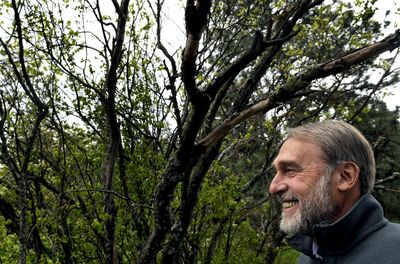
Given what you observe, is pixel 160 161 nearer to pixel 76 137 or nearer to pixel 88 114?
pixel 88 114

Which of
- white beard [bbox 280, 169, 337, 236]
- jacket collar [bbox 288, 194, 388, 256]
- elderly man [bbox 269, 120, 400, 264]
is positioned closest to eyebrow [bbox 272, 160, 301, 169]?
elderly man [bbox 269, 120, 400, 264]

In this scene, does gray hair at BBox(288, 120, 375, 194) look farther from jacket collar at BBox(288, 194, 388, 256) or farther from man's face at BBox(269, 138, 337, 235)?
jacket collar at BBox(288, 194, 388, 256)

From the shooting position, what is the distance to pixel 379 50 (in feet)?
9.37

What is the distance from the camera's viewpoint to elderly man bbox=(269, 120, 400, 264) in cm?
175

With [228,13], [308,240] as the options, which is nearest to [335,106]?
[228,13]

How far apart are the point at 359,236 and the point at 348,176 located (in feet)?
1.05

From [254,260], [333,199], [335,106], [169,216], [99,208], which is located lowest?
[254,260]

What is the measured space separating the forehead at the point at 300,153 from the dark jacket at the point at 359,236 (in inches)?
12.5

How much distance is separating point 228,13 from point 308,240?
16.2ft

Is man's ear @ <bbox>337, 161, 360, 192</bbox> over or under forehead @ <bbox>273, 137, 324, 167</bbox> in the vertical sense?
under

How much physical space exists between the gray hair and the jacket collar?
19cm

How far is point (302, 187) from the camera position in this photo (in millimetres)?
2000

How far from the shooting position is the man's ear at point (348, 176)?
194 cm

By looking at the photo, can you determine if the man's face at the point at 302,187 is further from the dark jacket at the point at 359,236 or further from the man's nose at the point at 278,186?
the dark jacket at the point at 359,236
